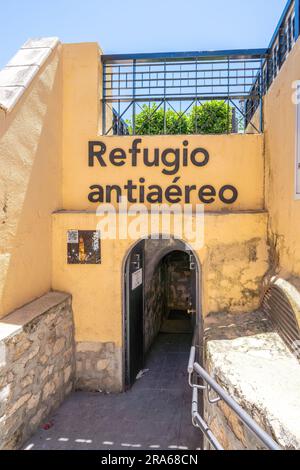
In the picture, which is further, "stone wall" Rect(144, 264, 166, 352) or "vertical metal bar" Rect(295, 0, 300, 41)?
"stone wall" Rect(144, 264, 166, 352)

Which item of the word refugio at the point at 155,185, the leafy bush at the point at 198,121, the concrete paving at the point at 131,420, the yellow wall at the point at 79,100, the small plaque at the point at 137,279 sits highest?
the leafy bush at the point at 198,121

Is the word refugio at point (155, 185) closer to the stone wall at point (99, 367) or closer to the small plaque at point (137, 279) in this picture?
the small plaque at point (137, 279)

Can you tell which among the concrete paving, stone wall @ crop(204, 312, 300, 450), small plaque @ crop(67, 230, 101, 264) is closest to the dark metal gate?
the concrete paving

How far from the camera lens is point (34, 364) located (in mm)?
4969

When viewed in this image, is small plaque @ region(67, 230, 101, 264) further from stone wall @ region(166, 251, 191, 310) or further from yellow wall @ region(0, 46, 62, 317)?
stone wall @ region(166, 251, 191, 310)

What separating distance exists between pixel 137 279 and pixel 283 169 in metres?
3.51

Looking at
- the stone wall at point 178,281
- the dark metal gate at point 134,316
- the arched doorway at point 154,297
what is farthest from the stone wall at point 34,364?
the stone wall at point 178,281

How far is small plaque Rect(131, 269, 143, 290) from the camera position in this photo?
6.91m

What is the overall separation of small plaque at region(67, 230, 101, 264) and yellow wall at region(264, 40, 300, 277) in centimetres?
307

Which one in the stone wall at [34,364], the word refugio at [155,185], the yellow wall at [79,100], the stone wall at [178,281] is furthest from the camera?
the stone wall at [178,281]

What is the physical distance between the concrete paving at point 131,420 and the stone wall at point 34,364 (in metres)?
0.29

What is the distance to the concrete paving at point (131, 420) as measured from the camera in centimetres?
493

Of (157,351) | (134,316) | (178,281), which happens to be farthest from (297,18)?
(178,281)

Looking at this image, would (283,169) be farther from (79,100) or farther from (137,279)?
(79,100)
